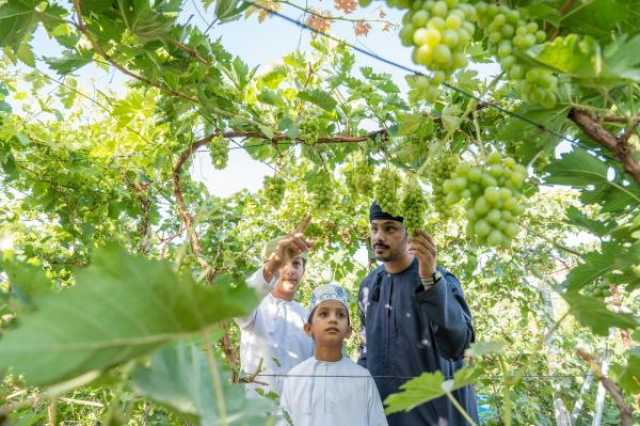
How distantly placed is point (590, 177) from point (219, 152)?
1.66 meters

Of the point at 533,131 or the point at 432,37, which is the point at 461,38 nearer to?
the point at 432,37

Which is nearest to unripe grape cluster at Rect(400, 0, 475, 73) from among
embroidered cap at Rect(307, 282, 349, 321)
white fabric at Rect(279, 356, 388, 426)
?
white fabric at Rect(279, 356, 388, 426)

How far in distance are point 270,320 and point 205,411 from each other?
280cm

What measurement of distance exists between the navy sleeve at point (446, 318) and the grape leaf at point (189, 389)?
67.0 inches

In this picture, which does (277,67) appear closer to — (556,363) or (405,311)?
(405,311)

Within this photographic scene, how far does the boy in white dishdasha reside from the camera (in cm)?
243

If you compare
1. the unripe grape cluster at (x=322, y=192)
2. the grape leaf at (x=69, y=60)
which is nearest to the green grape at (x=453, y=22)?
the grape leaf at (x=69, y=60)

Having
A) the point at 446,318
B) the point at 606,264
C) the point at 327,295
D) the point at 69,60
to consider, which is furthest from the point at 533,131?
the point at 327,295

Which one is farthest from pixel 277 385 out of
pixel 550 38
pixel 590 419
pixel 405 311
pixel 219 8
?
pixel 590 419

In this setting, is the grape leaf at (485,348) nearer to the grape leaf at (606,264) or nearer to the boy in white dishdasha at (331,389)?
the grape leaf at (606,264)

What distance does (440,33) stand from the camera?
818 millimetres

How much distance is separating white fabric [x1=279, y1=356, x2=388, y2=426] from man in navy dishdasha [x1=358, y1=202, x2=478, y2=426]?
16 cm

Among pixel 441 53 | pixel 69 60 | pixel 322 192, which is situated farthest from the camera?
pixel 322 192

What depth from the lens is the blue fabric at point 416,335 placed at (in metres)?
2.39
